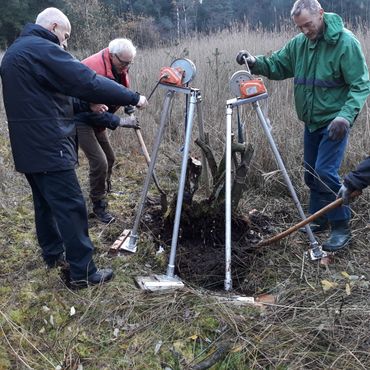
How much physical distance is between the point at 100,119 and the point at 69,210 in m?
1.17

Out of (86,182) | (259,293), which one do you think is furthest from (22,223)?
(259,293)

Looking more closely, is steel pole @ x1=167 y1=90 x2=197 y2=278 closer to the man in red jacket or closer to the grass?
the grass

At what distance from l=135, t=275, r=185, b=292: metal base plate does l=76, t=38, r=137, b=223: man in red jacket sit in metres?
1.17

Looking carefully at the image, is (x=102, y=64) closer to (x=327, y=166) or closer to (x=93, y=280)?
(x=93, y=280)

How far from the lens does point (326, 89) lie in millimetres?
3451

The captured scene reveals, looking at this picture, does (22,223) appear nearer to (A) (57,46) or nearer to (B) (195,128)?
(A) (57,46)

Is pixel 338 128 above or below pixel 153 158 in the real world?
above

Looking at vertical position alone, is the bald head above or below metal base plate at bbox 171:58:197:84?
above

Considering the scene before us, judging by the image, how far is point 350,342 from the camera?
8.14ft

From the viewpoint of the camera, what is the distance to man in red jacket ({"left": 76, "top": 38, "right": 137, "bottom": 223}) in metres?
3.80

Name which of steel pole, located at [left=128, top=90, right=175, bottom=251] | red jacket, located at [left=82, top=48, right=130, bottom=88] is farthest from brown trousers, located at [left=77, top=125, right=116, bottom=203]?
steel pole, located at [left=128, top=90, right=175, bottom=251]

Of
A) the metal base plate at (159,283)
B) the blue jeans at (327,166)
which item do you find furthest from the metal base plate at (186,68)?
the metal base plate at (159,283)

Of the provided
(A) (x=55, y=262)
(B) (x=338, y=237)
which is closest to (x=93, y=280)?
(A) (x=55, y=262)

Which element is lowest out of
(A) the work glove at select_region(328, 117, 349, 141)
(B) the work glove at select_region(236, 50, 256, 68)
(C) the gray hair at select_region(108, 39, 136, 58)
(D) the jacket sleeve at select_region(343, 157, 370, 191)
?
(D) the jacket sleeve at select_region(343, 157, 370, 191)
